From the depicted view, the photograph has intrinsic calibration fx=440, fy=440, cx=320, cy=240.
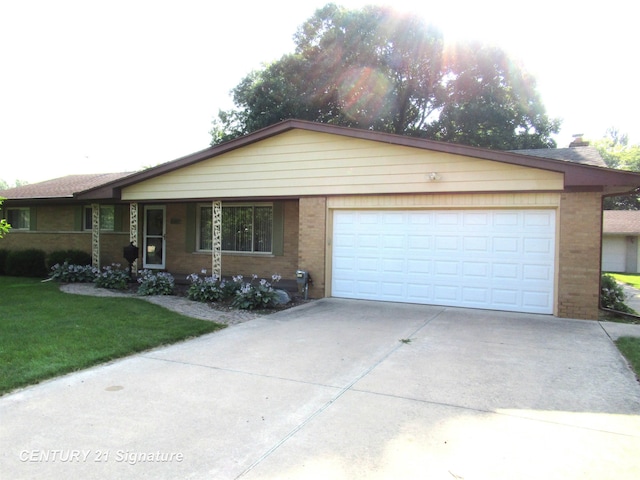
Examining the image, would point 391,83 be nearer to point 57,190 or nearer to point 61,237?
point 57,190

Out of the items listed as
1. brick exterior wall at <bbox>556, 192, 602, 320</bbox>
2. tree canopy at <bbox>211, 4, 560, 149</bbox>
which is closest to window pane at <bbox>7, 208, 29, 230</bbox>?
tree canopy at <bbox>211, 4, 560, 149</bbox>

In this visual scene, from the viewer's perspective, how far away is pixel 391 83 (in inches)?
958

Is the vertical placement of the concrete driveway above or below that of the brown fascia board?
below

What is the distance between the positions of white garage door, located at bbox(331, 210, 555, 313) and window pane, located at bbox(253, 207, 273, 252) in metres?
2.98

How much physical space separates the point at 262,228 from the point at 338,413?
32.0 feet

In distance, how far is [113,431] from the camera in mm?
3748

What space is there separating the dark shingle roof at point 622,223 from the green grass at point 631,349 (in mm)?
21710

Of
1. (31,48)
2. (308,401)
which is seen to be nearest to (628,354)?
(308,401)

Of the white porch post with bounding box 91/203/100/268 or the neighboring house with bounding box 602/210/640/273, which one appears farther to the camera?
the neighboring house with bounding box 602/210/640/273

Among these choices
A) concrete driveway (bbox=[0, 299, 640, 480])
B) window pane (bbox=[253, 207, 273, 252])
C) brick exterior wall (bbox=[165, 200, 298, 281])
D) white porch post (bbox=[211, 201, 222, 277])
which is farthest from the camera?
window pane (bbox=[253, 207, 273, 252])

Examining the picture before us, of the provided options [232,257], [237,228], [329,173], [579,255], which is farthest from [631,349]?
[237,228]

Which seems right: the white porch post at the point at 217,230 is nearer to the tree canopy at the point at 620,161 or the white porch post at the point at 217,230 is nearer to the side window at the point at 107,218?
the side window at the point at 107,218

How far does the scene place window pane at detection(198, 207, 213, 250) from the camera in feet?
47.2

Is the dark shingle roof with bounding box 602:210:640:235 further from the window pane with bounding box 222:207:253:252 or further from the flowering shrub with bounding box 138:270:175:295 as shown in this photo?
the flowering shrub with bounding box 138:270:175:295
